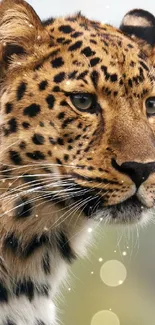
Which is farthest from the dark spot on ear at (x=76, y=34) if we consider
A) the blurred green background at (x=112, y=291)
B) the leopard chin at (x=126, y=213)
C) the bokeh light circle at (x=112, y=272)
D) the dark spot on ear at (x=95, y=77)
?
the bokeh light circle at (x=112, y=272)

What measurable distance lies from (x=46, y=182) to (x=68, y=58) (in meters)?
0.58

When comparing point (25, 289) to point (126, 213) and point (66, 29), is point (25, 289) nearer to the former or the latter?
point (126, 213)

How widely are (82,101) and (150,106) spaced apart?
38 centimetres

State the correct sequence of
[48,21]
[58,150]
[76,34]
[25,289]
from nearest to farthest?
[58,150] → [25,289] → [76,34] → [48,21]

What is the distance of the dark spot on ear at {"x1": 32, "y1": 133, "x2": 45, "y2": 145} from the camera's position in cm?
409

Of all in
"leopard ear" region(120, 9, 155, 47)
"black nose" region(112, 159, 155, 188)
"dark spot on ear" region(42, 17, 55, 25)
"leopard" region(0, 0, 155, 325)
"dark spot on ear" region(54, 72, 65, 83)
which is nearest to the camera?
"black nose" region(112, 159, 155, 188)

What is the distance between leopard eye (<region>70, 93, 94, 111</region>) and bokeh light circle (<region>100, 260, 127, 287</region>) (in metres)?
4.98

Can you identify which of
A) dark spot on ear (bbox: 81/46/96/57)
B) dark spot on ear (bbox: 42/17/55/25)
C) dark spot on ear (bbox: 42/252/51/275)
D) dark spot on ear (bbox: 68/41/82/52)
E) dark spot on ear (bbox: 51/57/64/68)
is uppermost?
dark spot on ear (bbox: 42/17/55/25)

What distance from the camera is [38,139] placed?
13.4 feet

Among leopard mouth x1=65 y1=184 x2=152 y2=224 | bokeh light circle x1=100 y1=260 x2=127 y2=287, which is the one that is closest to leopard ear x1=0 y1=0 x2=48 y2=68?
leopard mouth x1=65 y1=184 x2=152 y2=224

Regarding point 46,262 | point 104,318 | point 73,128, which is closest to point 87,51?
point 73,128

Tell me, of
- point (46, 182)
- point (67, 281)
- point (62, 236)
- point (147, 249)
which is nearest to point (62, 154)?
point (46, 182)

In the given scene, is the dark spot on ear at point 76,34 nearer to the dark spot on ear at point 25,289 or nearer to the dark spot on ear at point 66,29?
the dark spot on ear at point 66,29

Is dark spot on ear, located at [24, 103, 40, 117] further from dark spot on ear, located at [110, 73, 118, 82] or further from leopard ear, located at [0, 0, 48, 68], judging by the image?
dark spot on ear, located at [110, 73, 118, 82]
